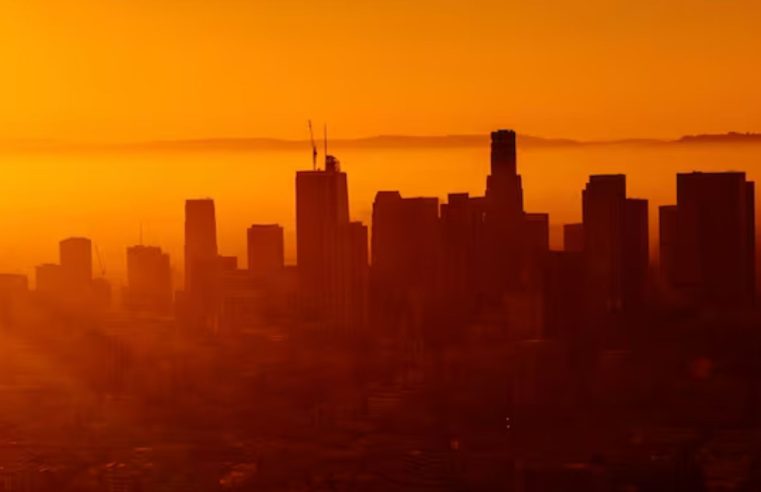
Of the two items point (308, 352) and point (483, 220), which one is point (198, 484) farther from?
point (483, 220)

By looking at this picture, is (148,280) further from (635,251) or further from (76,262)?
(635,251)

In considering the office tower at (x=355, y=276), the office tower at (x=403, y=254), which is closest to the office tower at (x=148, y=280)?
the office tower at (x=355, y=276)

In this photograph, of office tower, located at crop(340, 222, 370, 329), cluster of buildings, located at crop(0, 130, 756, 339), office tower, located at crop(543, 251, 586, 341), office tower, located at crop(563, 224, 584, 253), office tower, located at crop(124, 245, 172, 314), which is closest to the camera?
office tower, located at crop(543, 251, 586, 341)

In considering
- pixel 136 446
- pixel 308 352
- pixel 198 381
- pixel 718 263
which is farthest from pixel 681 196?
pixel 136 446

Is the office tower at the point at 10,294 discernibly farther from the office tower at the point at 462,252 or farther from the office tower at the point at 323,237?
the office tower at the point at 462,252

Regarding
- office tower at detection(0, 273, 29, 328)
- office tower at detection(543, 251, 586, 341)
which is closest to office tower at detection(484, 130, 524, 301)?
office tower at detection(543, 251, 586, 341)

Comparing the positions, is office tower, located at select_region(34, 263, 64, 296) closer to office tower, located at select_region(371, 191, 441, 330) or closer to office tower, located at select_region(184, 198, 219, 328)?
office tower, located at select_region(184, 198, 219, 328)
